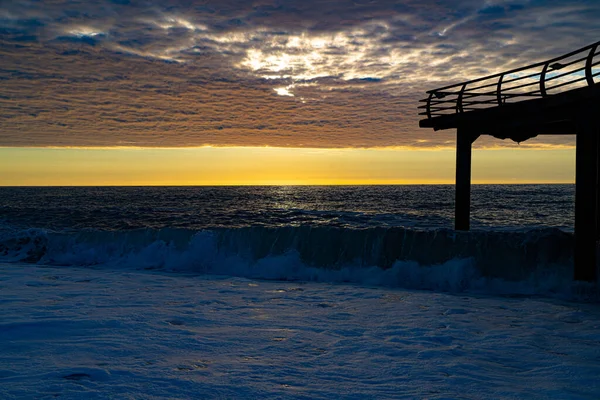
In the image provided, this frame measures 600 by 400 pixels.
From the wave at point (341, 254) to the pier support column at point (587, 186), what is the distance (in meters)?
1.72

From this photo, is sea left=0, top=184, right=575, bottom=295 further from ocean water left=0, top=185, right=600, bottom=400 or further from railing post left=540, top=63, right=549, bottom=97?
railing post left=540, top=63, right=549, bottom=97

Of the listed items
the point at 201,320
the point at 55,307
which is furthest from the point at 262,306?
the point at 55,307

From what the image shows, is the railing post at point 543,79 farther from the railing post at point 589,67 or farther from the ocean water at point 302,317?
the ocean water at point 302,317

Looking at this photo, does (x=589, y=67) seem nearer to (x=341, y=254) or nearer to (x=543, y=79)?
(x=543, y=79)

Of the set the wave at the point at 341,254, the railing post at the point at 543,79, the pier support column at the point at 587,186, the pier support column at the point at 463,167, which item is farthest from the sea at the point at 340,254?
the railing post at the point at 543,79

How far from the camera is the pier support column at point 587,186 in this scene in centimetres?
1016

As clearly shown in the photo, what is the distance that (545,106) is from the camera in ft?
36.7

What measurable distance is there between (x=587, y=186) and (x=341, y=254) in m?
7.18

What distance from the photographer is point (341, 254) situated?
14953 millimetres

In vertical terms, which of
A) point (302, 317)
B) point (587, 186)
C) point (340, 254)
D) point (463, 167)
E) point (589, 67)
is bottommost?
point (302, 317)

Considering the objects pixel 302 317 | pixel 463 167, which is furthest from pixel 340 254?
pixel 302 317

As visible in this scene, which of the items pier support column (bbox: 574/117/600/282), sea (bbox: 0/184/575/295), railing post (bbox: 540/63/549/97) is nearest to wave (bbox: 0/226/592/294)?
sea (bbox: 0/184/575/295)

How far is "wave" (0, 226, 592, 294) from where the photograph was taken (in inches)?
509

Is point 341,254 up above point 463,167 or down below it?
below
